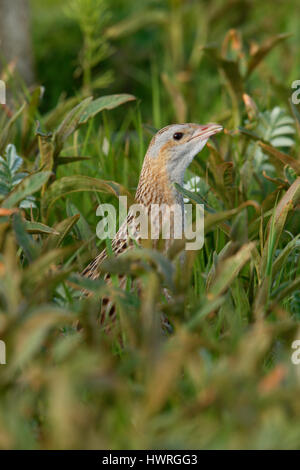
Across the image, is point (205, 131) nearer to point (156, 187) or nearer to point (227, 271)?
point (156, 187)

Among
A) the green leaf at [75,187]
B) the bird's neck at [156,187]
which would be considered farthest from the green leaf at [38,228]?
the bird's neck at [156,187]

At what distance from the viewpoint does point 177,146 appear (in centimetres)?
304

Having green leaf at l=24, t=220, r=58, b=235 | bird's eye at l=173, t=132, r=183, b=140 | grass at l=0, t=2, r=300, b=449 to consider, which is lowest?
grass at l=0, t=2, r=300, b=449

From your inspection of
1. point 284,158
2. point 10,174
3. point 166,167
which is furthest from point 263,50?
point 10,174

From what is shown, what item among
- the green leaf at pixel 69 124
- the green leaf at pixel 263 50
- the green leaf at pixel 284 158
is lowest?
the green leaf at pixel 284 158

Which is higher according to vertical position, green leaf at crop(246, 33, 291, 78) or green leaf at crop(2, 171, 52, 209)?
green leaf at crop(246, 33, 291, 78)

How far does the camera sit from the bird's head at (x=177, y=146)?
3023 mm

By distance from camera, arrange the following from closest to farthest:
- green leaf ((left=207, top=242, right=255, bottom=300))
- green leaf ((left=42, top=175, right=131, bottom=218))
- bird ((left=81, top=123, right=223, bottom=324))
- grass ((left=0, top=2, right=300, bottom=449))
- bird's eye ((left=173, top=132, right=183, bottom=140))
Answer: grass ((left=0, top=2, right=300, bottom=449))
green leaf ((left=207, top=242, right=255, bottom=300))
green leaf ((left=42, top=175, right=131, bottom=218))
bird ((left=81, top=123, right=223, bottom=324))
bird's eye ((left=173, top=132, right=183, bottom=140))

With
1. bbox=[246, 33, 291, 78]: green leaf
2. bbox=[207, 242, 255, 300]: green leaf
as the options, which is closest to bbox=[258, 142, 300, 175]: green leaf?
bbox=[246, 33, 291, 78]: green leaf

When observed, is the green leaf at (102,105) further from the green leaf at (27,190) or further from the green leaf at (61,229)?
the green leaf at (27,190)

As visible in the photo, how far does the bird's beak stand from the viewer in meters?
3.02

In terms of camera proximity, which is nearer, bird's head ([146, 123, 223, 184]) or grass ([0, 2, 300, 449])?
grass ([0, 2, 300, 449])

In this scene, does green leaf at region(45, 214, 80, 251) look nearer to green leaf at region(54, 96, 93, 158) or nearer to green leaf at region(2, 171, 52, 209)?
green leaf at region(2, 171, 52, 209)
